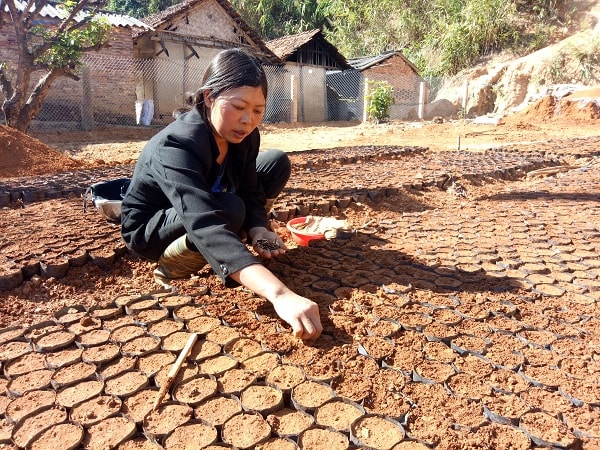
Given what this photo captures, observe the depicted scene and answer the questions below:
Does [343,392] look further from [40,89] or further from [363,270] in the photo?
[40,89]

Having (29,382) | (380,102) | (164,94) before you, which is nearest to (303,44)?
(380,102)

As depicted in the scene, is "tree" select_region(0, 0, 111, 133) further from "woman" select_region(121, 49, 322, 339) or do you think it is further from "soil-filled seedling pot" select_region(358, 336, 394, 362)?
"soil-filled seedling pot" select_region(358, 336, 394, 362)

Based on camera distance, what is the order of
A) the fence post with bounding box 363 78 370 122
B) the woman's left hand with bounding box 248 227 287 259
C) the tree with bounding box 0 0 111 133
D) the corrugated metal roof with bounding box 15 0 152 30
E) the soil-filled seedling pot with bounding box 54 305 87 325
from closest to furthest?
the soil-filled seedling pot with bounding box 54 305 87 325, the woman's left hand with bounding box 248 227 287 259, the tree with bounding box 0 0 111 133, the corrugated metal roof with bounding box 15 0 152 30, the fence post with bounding box 363 78 370 122

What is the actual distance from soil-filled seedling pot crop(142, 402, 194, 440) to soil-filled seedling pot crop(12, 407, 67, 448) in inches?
10.8

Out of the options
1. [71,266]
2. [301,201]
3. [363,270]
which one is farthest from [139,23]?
[363,270]

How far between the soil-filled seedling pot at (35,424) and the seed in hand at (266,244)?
1.00m

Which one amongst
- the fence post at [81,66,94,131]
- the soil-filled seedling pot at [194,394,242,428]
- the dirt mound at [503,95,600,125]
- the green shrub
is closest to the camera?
the soil-filled seedling pot at [194,394,242,428]

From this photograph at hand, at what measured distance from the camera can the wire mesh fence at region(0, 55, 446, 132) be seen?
11070 mm

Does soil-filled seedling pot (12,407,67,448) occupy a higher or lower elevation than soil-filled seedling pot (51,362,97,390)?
lower

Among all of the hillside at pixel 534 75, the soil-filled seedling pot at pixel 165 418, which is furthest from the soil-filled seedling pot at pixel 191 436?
the hillside at pixel 534 75

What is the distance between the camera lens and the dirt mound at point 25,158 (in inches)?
259

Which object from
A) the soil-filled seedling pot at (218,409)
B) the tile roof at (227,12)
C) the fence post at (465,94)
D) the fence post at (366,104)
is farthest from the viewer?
the fence post at (465,94)

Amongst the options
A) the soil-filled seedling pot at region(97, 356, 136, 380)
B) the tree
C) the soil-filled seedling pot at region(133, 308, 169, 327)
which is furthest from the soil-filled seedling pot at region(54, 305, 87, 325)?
the tree

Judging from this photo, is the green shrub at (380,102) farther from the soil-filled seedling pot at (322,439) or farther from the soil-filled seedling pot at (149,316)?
the soil-filled seedling pot at (322,439)
